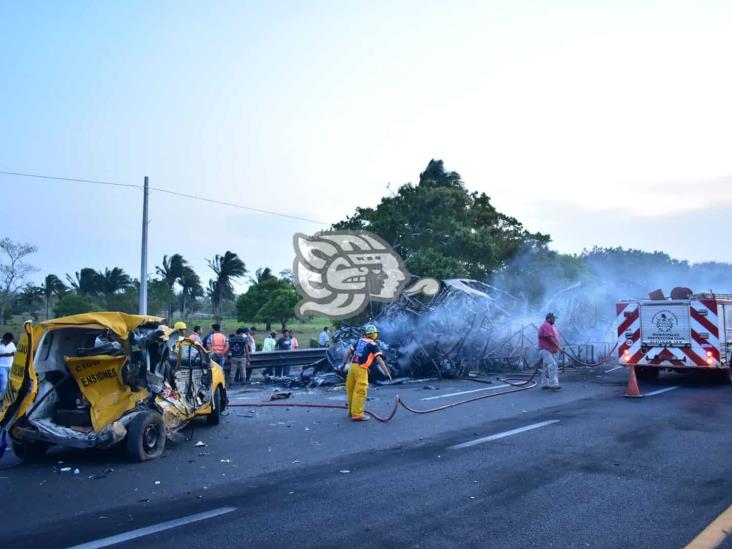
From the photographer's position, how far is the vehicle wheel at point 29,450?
25.5 ft

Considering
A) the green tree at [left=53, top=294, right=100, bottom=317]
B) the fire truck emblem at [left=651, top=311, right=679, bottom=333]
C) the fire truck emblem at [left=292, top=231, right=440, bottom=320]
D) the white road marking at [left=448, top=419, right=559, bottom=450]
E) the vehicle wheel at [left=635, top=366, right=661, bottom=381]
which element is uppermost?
the fire truck emblem at [left=292, top=231, right=440, bottom=320]

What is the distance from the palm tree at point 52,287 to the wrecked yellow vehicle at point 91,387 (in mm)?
44730

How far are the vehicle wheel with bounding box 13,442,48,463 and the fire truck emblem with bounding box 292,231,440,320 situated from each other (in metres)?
16.3

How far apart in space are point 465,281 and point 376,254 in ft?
25.1

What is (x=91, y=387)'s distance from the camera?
7953mm

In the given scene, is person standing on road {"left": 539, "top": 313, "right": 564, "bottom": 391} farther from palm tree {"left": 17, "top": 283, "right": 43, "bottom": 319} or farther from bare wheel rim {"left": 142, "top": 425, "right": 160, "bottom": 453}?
palm tree {"left": 17, "top": 283, "right": 43, "bottom": 319}

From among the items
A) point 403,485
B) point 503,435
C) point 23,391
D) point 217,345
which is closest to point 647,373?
point 503,435

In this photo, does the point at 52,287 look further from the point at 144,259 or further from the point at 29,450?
the point at 29,450

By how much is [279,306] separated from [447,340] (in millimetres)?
31289

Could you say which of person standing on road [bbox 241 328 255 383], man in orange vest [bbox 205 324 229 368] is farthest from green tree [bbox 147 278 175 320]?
man in orange vest [bbox 205 324 229 368]

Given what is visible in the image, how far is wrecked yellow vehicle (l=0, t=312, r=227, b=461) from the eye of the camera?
7.54 meters

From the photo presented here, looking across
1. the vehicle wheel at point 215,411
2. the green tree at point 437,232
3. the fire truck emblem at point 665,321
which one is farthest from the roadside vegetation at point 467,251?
the vehicle wheel at point 215,411

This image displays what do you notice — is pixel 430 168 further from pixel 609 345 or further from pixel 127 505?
pixel 127 505

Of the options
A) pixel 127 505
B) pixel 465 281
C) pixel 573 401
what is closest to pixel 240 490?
pixel 127 505
